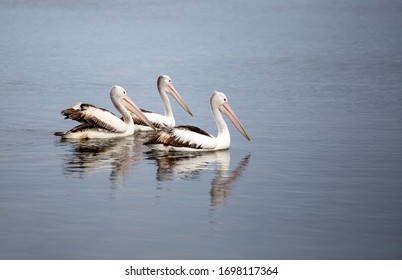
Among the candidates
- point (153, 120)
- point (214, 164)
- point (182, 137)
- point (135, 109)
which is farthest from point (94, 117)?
point (214, 164)

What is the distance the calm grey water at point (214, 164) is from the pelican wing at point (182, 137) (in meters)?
0.17

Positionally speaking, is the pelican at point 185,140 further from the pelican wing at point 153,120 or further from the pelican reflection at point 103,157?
the pelican wing at point 153,120

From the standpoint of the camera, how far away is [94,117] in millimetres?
12281

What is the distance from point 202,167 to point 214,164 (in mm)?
242

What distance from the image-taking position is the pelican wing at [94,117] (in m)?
12.3

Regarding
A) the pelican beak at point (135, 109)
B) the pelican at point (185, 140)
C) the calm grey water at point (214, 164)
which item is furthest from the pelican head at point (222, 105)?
the pelican beak at point (135, 109)

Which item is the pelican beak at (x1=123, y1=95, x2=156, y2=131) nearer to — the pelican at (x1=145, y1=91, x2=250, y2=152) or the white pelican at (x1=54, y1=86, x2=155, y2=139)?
the white pelican at (x1=54, y1=86, x2=155, y2=139)

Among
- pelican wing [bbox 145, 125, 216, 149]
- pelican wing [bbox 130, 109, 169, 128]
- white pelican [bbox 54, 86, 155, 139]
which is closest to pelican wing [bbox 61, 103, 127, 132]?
white pelican [bbox 54, 86, 155, 139]
